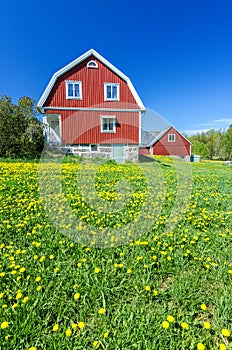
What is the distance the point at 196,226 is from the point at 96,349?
2.37m

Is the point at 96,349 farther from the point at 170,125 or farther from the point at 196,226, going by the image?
the point at 170,125

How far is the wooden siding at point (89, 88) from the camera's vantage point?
15.0 metres

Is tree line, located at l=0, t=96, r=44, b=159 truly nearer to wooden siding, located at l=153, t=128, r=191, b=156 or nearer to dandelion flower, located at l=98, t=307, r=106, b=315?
dandelion flower, located at l=98, t=307, r=106, b=315

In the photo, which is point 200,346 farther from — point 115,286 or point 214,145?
point 214,145

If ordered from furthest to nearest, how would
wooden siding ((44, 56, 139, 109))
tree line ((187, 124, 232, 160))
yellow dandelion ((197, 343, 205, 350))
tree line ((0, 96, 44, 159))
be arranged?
tree line ((187, 124, 232, 160))
wooden siding ((44, 56, 139, 109))
tree line ((0, 96, 44, 159))
yellow dandelion ((197, 343, 205, 350))

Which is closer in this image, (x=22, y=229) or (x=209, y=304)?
(x=209, y=304)

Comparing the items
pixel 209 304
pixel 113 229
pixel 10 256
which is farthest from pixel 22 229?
pixel 209 304

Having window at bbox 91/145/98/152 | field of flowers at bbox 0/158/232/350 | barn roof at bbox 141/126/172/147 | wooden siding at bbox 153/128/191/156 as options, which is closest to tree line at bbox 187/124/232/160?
wooden siding at bbox 153/128/191/156

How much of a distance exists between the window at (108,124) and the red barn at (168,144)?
53.5 feet

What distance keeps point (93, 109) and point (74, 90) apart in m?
2.01

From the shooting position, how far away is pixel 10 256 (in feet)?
7.85

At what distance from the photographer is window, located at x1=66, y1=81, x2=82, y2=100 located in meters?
15.1

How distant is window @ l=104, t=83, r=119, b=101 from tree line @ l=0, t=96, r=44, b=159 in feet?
18.5

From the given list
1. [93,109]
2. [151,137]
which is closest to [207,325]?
[93,109]
